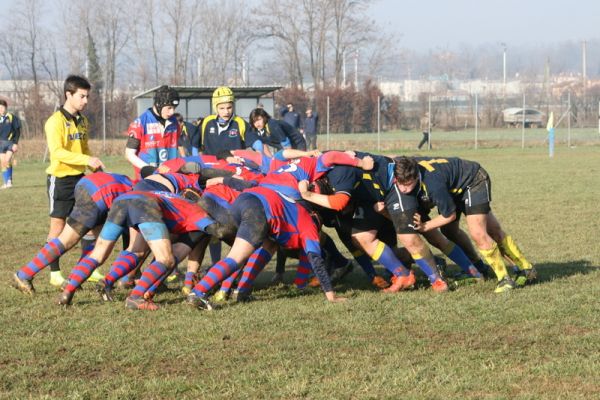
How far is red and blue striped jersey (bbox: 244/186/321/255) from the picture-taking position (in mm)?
7711

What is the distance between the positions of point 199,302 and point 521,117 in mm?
51286

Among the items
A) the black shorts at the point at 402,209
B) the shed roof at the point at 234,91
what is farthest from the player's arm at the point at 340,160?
the shed roof at the point at 234,91

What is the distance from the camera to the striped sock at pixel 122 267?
7895mm

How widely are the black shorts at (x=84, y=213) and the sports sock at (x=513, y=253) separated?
12.6 feet

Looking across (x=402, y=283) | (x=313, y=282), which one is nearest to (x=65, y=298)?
(x=313, y=282)

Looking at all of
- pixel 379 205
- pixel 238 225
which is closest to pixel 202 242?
pixel 238 225

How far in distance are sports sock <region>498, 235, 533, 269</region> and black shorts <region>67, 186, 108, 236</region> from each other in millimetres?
3841

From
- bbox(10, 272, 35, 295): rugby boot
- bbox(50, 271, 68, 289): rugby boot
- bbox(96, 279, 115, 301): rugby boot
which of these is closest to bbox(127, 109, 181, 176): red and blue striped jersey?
bbox(50, 271, 68, 289): rugby boot

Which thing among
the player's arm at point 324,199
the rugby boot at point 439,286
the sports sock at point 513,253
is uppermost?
the player's arm at point 324,199

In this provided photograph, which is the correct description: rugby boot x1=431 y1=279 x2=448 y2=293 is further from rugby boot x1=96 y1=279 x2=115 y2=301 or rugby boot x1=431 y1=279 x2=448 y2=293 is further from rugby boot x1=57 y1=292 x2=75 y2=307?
rugby boot x1=57 y1=292 x2=75 y2=307

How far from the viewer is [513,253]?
351 inches

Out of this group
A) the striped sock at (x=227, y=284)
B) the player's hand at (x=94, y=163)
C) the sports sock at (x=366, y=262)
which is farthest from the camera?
the sports sock at (x=366, y=262)

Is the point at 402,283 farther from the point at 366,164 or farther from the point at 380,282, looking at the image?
the point at 366,164

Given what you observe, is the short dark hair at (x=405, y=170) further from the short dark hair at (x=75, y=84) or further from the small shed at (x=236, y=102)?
the small shed at (x=236, y=102)
